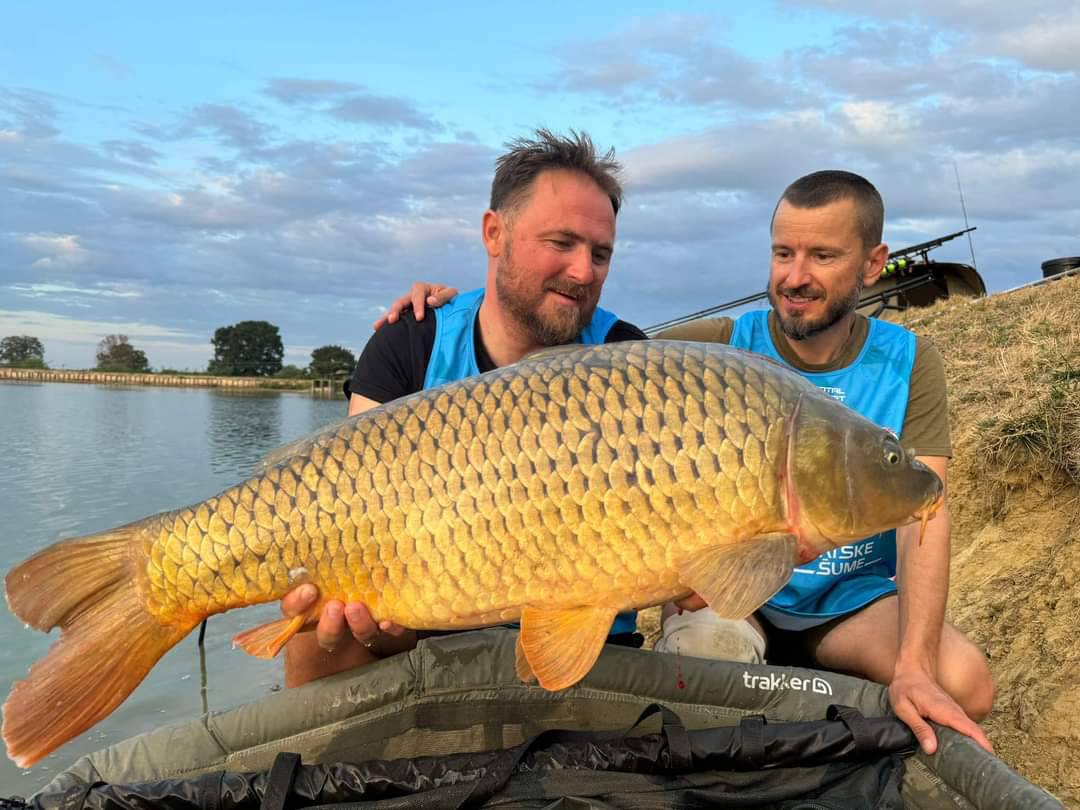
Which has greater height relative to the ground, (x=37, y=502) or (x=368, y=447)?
(x=368, y=447)

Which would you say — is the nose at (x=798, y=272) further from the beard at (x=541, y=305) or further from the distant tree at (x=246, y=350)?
the distant tree at (x=246, y=350)

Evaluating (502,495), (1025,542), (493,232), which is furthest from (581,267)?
(1025,542)

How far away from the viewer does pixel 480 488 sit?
4.25ft

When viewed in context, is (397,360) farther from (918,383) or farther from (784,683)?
(918,383)

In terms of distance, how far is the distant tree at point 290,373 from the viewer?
173ft

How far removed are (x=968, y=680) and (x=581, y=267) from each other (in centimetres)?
122

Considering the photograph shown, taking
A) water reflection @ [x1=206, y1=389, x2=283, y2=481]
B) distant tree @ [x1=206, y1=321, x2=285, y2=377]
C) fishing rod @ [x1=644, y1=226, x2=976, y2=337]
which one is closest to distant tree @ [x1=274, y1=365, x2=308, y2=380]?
distant tree @ [x1=206, y1=321, x2=285, y2=377]

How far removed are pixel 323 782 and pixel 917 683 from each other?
1.10 m

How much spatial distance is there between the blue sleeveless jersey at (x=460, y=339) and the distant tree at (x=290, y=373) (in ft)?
170

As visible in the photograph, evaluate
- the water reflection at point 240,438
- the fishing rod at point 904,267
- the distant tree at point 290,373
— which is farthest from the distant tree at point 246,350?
the fishing rod at point 904,267

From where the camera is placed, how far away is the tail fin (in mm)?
1302

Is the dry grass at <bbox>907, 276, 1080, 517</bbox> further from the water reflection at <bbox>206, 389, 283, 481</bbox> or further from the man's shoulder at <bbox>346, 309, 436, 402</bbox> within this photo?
the water reflection at <bbox>206, 389, 283, 481</bbox>

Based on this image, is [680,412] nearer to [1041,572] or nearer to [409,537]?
[409,537]

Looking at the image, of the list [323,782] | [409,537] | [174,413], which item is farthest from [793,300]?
[174,413]
